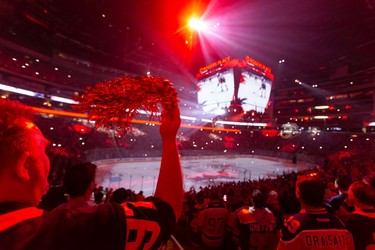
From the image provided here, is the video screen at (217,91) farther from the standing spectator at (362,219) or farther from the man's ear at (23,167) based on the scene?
the man's ear at (23,167)

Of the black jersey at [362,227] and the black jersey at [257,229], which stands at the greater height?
the black jersey at [362,227]

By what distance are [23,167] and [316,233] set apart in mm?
2747

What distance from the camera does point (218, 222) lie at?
452 centimetres

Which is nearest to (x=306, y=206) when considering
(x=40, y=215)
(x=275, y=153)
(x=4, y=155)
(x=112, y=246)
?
(x=112, y=246)

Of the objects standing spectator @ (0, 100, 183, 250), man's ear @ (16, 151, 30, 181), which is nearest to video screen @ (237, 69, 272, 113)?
standing spectator @ (0, 100, 183, 250)

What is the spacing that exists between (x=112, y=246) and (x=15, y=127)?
2.35 feet

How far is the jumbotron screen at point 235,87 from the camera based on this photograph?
27.7m

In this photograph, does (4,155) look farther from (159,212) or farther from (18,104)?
(159,212)

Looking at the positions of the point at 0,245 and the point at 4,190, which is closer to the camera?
the point at 0,245

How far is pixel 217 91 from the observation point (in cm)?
2908

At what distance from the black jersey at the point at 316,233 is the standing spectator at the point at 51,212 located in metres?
1.96

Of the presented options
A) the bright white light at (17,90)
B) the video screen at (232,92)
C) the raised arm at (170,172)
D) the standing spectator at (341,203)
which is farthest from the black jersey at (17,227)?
the bright white light at (17,90)

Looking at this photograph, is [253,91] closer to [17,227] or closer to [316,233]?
[316,233]

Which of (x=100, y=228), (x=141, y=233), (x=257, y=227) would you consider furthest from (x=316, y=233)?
(x=100, y=228)
